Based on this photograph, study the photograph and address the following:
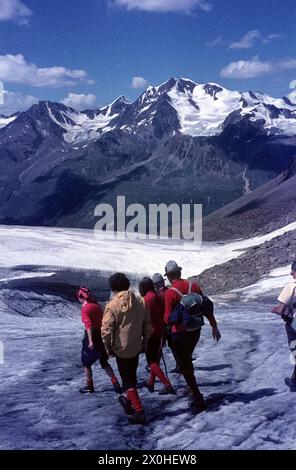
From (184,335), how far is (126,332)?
0.94 metres

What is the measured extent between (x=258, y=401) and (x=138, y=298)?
2.79 m

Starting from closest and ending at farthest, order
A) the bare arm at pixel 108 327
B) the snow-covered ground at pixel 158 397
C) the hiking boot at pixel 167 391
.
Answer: the snow-covered ground at pixel 158 397, the bare arm at pixel 108 327, the hiking boot at pixel 167 391

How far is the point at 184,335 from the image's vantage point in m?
8.46

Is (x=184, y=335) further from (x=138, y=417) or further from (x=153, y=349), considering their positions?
(x=138, y=417)

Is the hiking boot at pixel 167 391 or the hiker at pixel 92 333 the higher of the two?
the hiker at pixel 92 333

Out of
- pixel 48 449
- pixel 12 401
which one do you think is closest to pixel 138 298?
pixel 48 449

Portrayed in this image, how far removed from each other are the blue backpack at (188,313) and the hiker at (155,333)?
95cm

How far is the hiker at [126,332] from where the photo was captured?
26.6ft

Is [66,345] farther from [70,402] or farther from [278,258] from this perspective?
[278,258]

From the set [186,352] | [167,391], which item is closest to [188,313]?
[186,352]

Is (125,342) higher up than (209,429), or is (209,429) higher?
(125,342)

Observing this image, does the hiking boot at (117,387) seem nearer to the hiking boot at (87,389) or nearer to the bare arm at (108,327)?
the hiking boot at (87,389)

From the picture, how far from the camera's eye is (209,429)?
7996mm

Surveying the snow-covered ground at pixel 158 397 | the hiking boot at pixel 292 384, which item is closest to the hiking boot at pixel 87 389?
the snow-covered ground at pixel 158 397
